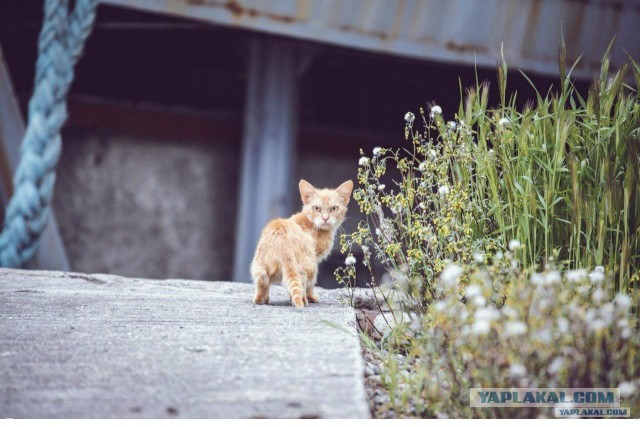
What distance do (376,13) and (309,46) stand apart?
521 mm

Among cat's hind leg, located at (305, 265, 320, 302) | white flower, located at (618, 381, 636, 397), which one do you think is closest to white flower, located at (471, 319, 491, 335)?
white flower, located at (618, 381, 636, 397)

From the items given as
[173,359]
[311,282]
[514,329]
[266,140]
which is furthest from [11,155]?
[514,329]

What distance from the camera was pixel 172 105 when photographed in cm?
544

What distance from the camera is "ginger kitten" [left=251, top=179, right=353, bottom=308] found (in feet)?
10.0

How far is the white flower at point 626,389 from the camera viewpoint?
201cm

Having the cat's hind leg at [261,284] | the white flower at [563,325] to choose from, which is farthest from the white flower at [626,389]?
the cat's hind leg at [261,284]

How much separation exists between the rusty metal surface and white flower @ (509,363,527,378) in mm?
3157

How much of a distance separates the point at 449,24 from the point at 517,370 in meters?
3.58

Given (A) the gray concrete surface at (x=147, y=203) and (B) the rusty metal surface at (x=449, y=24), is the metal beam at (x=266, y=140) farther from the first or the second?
(A) the gray concrete surface at (x=147, y=203)

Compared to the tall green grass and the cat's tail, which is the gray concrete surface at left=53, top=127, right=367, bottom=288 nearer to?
the cat's tail

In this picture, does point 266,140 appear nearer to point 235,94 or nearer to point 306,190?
point 235,94

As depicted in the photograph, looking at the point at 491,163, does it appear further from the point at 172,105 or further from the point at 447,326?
the point at 172,105

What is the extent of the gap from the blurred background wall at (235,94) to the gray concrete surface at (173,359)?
1.94 meters

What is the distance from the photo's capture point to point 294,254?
122 inches
